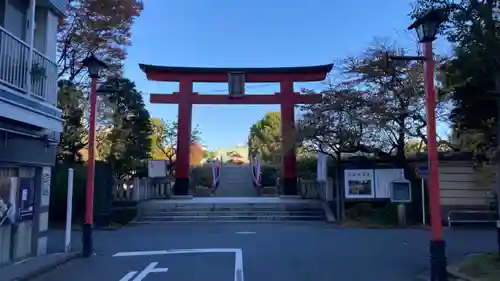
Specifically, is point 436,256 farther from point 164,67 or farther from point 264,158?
point 264,158

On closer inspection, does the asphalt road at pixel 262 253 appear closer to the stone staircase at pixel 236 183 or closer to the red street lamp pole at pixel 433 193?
the red street lamp pole at pixel 433 193

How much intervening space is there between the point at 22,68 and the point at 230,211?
12.9m

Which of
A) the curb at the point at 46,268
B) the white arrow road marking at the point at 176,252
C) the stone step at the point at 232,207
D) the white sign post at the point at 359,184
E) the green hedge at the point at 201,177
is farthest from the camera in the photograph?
the green hedge at the point at 201,177

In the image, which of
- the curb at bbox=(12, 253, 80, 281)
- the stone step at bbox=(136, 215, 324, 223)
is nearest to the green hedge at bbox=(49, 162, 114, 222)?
the stone step at bbox=(136, 215, 324, 223)

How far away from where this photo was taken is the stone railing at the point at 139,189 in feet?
68.2

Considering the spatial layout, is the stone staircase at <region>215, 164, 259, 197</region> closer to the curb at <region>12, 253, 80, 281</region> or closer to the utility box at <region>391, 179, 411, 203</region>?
the utility box at <region>391, 179, 411, 203</region>

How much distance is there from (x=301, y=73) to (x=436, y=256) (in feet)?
63.8

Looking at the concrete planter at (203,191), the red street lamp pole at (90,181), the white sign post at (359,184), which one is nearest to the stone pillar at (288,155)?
the concrete planter at (203,191)

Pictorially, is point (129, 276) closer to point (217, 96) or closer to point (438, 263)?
point (438, 263)

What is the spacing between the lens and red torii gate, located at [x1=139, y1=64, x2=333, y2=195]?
86.5 feet

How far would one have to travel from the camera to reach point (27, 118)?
8945mm

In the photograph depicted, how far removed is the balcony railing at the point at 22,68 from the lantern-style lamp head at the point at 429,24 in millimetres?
6987

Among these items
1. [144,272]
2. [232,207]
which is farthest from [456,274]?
[232,207]

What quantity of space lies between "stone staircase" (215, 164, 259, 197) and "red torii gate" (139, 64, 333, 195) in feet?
16.6
